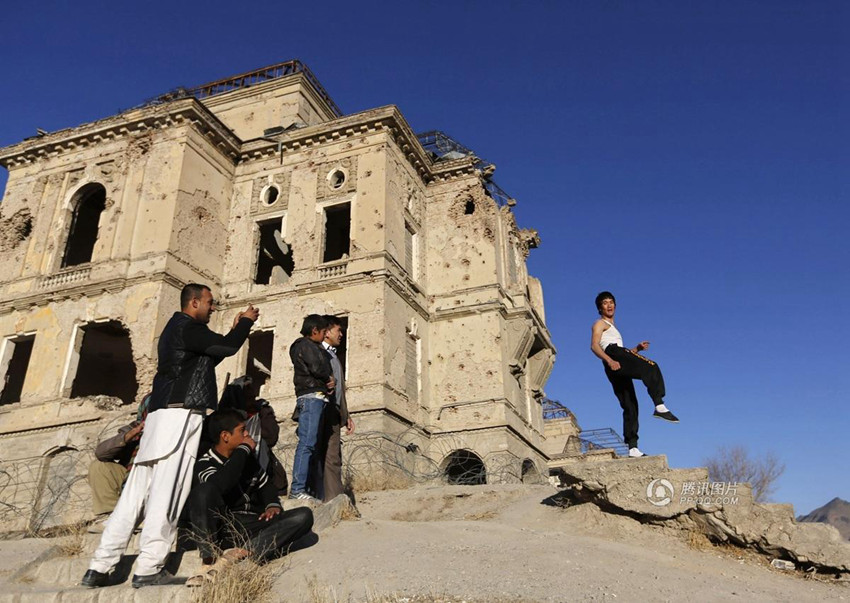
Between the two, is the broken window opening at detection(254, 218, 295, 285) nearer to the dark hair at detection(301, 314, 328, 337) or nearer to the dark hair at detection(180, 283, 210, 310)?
the dark hair at detection(301, 314, 328, 337)

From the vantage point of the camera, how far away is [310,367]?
301 inches

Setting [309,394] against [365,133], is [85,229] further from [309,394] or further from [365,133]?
[309,394]

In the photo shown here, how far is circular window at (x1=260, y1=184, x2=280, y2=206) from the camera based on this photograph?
22.8m

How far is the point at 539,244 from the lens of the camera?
28250 millimetres

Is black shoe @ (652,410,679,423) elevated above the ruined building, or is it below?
below

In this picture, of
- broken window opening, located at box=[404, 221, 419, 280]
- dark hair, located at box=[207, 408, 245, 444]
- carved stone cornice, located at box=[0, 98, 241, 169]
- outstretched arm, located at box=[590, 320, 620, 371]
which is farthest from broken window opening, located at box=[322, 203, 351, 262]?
dark hair, located at box=[207, 408, 245, 444]

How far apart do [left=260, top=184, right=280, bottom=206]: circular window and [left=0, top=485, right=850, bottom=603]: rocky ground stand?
1663 cm

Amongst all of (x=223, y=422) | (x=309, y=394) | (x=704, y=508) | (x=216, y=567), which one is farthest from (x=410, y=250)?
(x=216, y=567)

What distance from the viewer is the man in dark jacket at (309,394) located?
24.6ft

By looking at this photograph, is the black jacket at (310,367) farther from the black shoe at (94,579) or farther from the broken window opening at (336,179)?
the broken window opening at (336,179)

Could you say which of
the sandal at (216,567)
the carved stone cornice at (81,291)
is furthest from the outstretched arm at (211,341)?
the carved stone cornice at (81,291)

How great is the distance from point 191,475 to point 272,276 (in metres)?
17.9

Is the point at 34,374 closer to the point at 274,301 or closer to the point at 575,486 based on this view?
the point at 274,301

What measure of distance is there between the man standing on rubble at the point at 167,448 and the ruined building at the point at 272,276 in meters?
12.7
